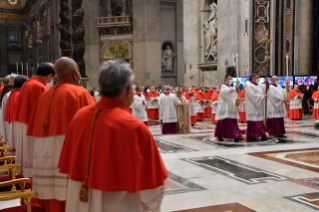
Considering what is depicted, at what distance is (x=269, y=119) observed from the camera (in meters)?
11.5

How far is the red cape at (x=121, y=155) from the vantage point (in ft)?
7.61

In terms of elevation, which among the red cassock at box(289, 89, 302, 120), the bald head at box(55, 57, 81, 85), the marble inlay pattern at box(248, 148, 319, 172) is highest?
the bald head at box(55, 57, 81, 85)

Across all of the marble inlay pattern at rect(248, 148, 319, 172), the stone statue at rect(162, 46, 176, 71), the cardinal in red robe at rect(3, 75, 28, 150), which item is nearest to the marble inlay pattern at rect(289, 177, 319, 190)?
the marble inlay pattern at rect(248, 148, 319, 172)

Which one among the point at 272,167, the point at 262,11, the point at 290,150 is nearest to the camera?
the point at 272,167

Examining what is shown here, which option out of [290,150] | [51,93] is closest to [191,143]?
[290,150]

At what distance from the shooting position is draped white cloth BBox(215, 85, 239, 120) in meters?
10.7

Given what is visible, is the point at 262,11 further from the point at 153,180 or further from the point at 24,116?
the point at 153,180

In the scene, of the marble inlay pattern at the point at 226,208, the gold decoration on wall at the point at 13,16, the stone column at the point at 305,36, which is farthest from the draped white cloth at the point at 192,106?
the gold decoration on wall at the point at 13,16

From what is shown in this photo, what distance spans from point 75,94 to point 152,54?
91.2ft

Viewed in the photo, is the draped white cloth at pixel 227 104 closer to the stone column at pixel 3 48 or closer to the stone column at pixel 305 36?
the stone column at pixel 305 36

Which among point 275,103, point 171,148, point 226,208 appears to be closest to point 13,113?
point 226,208

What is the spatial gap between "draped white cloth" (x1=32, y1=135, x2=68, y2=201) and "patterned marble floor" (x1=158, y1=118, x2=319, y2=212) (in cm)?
195

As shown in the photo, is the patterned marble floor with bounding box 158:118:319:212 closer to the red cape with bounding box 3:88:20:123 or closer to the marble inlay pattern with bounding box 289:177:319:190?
the marble inlay pattern with bounding box 289:177:319:190

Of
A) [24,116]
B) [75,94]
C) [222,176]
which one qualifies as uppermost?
[75,94]
